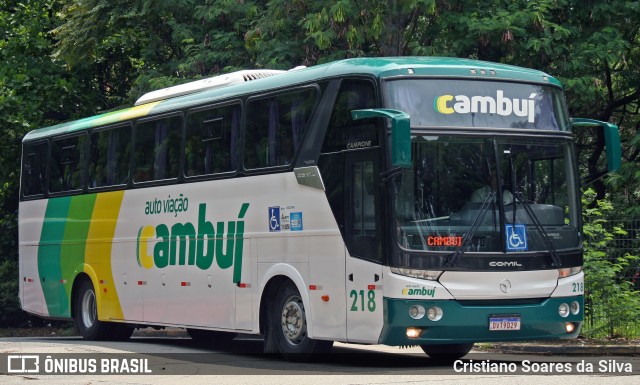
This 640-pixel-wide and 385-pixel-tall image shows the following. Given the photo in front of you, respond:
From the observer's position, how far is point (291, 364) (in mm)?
15727

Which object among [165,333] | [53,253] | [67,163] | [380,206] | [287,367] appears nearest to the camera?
[380,206]

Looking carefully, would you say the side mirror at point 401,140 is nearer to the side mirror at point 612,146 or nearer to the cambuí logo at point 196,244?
the side mirror at point 612,146

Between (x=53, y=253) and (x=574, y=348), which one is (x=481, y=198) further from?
(x=53, y=253)

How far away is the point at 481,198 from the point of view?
14.4m

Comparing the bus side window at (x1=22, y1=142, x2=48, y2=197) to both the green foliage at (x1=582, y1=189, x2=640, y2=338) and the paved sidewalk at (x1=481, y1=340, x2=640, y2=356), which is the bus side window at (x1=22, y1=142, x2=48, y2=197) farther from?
the green foliage at (x1=582, y1=189, x2=640, y2=338)

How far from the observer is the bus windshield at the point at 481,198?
46.4ft

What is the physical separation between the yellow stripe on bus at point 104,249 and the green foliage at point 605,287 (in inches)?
301

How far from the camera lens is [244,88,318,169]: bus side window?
52.3 feet

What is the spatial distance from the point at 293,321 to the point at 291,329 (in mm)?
108

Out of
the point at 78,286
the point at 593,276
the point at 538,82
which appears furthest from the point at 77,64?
the point at 538,82

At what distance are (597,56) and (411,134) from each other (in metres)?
10.2

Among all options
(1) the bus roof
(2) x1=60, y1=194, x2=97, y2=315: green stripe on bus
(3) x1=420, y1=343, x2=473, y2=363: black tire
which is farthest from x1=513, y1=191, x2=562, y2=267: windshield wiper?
(2) x1=60, y1=194, x2=97, y2=315: green stripe on bus

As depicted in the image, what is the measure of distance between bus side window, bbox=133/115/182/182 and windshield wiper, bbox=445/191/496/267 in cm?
618

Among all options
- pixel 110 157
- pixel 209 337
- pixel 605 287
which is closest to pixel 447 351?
pixel 605 287
